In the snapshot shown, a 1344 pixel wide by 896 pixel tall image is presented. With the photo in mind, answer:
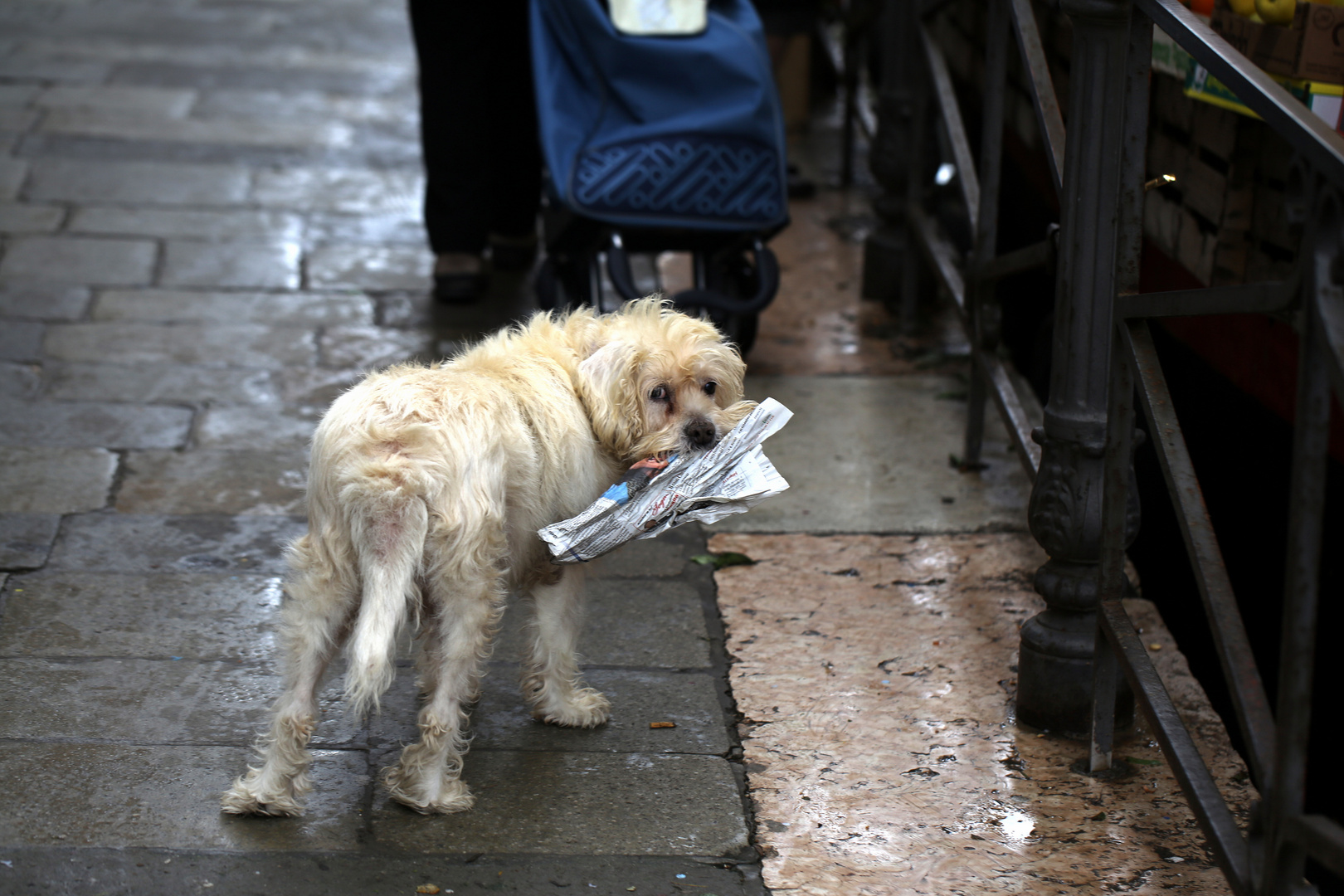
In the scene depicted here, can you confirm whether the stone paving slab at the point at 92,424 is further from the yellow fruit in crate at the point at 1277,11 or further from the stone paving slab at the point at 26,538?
the yellow fruit in crate at the point at 1277,11

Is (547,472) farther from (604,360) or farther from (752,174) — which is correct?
(752,174)

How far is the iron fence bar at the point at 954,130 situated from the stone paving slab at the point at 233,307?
2.37 m

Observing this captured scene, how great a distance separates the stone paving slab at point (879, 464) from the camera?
384 centimetres

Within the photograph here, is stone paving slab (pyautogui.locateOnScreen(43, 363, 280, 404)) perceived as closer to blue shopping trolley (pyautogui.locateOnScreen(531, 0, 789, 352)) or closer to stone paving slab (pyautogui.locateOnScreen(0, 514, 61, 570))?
stone paving slab (pyautogui.locateOnScreen(0, 514, 61, 570))

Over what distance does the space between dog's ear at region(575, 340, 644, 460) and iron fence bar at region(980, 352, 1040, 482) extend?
3.17ft

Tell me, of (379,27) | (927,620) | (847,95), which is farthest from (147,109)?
(927,620)

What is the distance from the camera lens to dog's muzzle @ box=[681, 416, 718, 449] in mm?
2570

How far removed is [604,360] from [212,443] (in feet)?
6.71

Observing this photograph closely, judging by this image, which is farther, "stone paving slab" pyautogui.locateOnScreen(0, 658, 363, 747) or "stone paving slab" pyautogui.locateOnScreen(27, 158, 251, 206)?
"stone paving slab" pyautogui.locateOnScreen(27, 158, 251, 206)

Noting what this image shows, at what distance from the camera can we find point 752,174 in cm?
438

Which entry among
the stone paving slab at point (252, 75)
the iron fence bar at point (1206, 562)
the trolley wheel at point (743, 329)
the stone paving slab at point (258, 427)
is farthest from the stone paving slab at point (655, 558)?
the stone paving slab at point (252, 75)

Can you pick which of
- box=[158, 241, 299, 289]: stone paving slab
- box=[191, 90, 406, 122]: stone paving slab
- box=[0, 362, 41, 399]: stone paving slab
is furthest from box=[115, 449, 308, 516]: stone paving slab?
box=[191, 90, 406, 122]: stone paving slab

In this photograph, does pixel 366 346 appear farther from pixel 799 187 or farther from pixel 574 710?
pixel 799 187

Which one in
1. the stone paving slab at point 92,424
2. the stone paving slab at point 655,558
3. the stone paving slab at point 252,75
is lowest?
the stone paving slab at point 655,558
